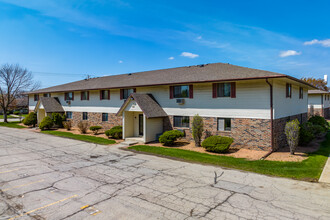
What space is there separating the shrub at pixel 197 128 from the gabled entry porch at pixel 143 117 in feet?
10.3

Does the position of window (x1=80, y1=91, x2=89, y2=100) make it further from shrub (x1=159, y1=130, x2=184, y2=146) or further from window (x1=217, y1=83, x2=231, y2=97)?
window (x1=217, y1=83, x2=231, y2=97)

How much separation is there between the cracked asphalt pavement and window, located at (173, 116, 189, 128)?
569 centimetres

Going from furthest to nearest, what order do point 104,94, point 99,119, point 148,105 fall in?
Answer: point 99,119, point 104,94, point 148,105

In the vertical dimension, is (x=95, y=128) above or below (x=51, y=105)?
below

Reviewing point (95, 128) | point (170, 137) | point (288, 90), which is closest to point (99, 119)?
point (95, 128)

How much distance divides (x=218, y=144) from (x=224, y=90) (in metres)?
3.93

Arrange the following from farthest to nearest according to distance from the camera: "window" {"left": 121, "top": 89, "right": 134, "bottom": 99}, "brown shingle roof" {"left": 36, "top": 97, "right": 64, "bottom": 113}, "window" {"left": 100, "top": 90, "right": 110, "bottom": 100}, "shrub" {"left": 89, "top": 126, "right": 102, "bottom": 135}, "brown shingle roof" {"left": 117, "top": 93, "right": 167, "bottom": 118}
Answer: "brown shingle roof" {"left": 36, "top": 97, "right": 64, "bottom": 113}, "window" {"left": 100, "top": 90, "right": 110, "bottom": 100}, "shrub" {"left": 89, "top": 126, "right": 102, "bottom": 135}, "window" {"left": 121, "top": 89, "right": 134, "bottom": 99}, "brown shingle roof" {"left": 117, "top": 93, "right": 167, "bottom": 118}

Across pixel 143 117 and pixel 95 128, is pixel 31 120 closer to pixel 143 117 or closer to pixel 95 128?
pixel 95 128

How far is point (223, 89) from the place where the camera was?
1501 cm

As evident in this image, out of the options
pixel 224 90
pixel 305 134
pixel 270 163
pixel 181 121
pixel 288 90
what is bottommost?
pixel 270 163

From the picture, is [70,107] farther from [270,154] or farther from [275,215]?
[275,215]

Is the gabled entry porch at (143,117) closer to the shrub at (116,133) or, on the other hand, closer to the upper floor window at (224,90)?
the shrub at (116,133)

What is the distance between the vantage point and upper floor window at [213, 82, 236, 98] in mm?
14539

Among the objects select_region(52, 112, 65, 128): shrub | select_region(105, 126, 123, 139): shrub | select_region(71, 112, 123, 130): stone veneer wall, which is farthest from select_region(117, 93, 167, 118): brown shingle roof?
select_region(52, 112, 65, 128): shrub
